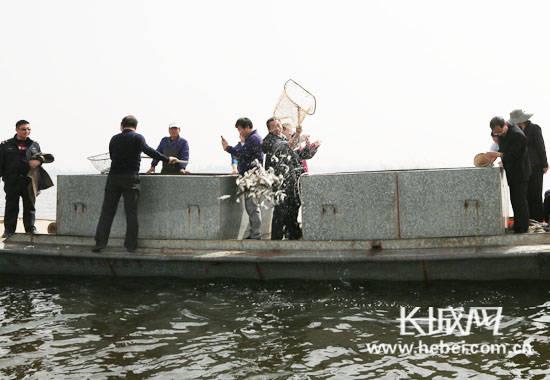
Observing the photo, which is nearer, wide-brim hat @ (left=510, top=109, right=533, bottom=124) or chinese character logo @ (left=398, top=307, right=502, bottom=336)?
chinese character logo @ (left=398, top=307, right=502, bottom=336)

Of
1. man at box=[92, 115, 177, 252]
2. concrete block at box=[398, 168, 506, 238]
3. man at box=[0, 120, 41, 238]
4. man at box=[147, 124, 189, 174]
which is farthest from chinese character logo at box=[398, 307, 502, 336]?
man at box=[0, 120, 41, 238]

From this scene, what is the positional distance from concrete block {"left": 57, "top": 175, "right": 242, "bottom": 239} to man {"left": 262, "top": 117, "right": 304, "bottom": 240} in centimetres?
63

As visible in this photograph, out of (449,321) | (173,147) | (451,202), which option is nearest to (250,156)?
(173,147)

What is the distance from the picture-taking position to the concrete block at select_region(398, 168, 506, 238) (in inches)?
312

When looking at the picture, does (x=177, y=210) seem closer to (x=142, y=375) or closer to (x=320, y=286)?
(x=320, y=286)

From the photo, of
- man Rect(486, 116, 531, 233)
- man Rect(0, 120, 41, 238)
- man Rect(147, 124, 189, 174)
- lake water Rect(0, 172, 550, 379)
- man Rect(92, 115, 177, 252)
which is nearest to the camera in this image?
lake water Rect(0, 172, 550, 379)

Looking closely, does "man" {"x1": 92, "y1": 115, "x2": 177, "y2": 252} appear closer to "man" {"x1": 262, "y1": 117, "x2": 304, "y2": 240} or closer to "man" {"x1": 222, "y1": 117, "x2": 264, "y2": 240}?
"man" {"x1": 222, "y1": 117, "x2": 264, "y2": 240}

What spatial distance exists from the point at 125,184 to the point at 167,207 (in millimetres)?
689

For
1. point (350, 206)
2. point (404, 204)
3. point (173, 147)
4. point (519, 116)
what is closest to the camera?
point (404, 204)

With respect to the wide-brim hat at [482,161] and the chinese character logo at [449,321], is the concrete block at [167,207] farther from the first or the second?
the wide-brim hat at [482,161]

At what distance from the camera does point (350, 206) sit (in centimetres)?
842

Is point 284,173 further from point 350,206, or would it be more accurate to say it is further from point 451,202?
point 451,202

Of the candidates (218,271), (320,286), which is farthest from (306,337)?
(218,271)

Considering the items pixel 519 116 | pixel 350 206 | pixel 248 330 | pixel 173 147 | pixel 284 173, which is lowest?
pixel 248 330
